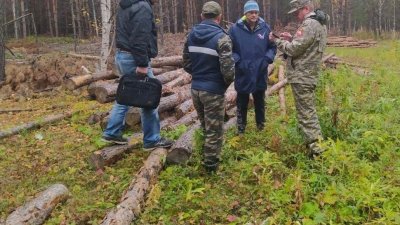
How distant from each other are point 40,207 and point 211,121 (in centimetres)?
243

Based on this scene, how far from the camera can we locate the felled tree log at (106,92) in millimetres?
10570

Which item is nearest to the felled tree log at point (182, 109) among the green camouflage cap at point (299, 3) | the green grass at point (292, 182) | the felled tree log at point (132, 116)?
the felled tree log at point (132, 116)

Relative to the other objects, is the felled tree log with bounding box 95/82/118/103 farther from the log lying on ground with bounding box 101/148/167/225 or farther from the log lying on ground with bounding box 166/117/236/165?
the log lying on ground with bounding box 166/117/236/165

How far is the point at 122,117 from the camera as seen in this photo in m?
6.71

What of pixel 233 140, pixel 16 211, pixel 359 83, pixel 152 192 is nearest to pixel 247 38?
pixel 233 140

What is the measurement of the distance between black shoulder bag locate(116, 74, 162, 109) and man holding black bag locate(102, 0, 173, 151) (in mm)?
113

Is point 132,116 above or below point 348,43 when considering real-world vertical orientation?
below

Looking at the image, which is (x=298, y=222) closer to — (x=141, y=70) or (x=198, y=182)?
(x=198, y=182)

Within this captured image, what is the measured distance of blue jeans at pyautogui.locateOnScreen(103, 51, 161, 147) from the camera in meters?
6.30

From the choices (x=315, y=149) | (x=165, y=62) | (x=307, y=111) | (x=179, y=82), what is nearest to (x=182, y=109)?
(x=179, y=82)

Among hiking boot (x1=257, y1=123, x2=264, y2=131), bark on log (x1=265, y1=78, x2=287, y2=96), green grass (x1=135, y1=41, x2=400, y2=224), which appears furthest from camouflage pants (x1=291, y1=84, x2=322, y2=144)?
bark on log (x1=265, y1=78, x2=287, y2=96)

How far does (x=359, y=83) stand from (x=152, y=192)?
7821mm

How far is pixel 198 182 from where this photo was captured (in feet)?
18.4

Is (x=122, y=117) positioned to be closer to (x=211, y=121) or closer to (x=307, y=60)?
(x=211, y=121)
